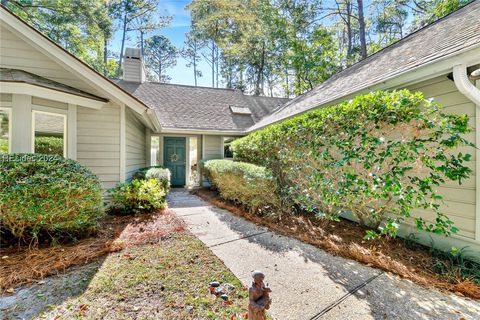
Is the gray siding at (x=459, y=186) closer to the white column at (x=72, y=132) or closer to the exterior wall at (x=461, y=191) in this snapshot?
the exterior wall at (x=461, y=191)

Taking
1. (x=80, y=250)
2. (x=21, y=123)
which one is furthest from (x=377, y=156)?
(x=21, y=123)

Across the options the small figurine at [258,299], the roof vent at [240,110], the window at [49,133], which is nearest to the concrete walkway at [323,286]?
the small figurine at [258,299]

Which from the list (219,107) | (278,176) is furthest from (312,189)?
(219,107)

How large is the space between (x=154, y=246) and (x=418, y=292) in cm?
362

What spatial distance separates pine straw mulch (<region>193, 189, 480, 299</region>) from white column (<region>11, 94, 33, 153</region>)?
474 cm

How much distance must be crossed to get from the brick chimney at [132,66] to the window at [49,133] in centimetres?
777

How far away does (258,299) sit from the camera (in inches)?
54.7

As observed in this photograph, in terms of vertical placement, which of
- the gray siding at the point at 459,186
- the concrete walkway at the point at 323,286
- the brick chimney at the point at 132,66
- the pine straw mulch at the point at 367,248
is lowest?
the concrete walkway at the point at 323,286

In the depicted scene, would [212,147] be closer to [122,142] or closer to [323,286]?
[122,142]

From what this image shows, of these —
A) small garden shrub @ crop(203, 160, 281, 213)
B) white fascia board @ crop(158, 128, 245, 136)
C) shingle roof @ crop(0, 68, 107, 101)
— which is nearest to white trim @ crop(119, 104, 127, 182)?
shingle roof @ crop(0, 68, 107, 101)

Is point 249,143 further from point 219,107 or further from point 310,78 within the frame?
point 310,78

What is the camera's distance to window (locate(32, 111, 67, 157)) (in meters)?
4.26

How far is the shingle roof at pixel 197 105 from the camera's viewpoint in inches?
379

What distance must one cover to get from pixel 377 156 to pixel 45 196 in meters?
5.04
